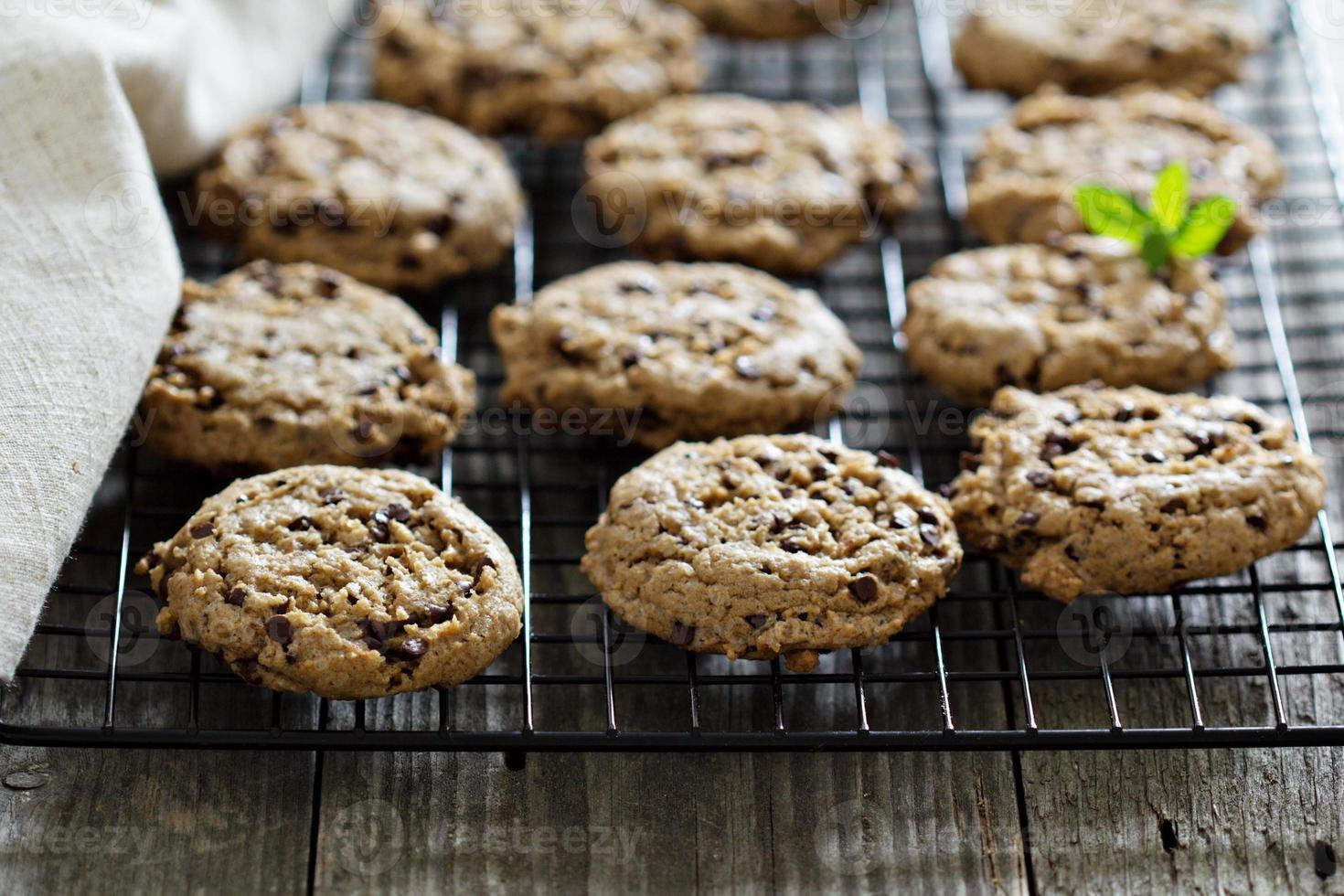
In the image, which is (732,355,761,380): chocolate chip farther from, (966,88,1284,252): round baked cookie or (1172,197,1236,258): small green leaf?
(1172,197,1236,258): small green leaf

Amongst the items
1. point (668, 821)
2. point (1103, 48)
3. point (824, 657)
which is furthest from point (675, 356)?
point (1103, 48)

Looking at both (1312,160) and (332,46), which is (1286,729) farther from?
(332,46)

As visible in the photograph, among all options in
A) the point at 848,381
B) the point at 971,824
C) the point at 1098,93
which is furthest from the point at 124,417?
the point at 1098,93

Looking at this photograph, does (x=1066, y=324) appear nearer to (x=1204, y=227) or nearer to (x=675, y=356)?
(x=1204, y=227)

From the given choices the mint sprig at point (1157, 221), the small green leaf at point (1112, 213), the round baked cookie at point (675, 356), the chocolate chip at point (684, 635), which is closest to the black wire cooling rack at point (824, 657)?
the chocolate chip at point (684, 635)

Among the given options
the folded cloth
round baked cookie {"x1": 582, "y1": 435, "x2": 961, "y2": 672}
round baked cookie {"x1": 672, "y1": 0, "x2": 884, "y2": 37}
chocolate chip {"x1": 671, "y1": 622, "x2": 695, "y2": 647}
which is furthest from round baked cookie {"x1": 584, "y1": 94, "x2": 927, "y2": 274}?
chocolate chip {"x1": 671, "y1": 622, "x2": 695, "y2": 647}

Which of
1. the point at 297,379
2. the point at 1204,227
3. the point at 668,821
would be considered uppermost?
the point at 1204,227

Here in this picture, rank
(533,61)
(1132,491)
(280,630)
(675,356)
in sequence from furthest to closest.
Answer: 1. (533,61)
2. (675,356)
3. (1132,491)
4. (280,630)

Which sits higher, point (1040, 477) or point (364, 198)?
point (1040, 477)

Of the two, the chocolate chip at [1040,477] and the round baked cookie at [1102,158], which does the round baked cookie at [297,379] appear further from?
the round baked cookie at [1102,158]
